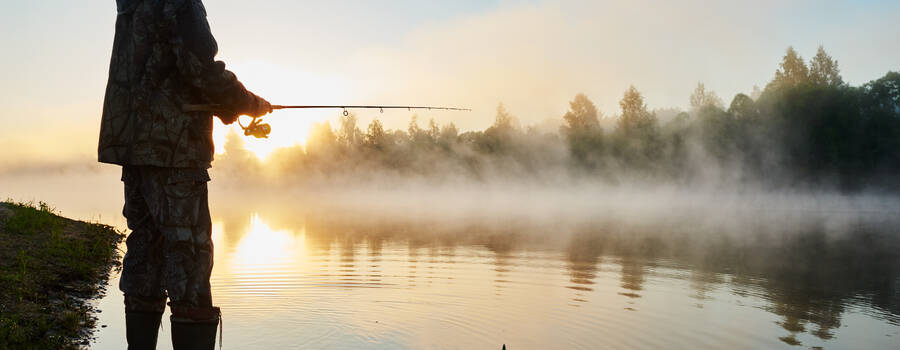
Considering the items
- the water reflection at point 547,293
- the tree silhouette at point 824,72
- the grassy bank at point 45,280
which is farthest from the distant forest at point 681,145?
the grassy bank at point 45,280

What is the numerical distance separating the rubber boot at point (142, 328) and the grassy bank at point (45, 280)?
2.78 feet

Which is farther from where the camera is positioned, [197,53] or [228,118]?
[228,118]

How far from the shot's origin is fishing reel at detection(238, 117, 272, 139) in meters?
5.05

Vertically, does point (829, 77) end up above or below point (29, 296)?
above

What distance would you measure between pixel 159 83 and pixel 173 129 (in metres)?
0.32

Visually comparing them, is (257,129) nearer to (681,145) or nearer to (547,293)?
(547,293)

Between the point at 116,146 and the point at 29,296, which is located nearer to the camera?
the point at 116,146

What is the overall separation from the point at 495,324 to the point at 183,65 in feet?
13.5

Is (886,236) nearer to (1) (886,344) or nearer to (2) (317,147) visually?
(1) (886,344)

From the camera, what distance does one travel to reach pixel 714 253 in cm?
1480

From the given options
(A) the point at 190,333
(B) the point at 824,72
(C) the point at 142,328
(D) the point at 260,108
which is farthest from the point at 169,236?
(B) the point at 824,72

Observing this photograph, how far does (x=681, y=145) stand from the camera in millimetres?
82562

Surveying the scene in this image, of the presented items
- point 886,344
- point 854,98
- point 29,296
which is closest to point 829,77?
point 854,98

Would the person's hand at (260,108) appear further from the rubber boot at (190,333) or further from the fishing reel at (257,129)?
→ the rubber boot at (190,333)
